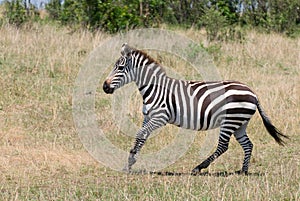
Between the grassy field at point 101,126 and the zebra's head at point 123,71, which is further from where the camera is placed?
the zebra's head at point 123,71

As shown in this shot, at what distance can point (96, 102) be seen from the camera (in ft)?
33.4

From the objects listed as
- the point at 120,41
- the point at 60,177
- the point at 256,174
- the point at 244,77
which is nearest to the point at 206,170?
the point at 256,174

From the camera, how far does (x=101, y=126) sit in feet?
30.1

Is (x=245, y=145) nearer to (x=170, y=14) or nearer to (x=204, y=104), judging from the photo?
(x=204, y=104)

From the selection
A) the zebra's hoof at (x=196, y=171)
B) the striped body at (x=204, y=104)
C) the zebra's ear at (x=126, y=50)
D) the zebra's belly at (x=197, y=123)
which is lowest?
the zebra's hoof at (x=196, y=171)

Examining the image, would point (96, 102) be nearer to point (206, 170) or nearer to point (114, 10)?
point (206, 170)

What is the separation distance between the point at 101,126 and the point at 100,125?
2.1 inches

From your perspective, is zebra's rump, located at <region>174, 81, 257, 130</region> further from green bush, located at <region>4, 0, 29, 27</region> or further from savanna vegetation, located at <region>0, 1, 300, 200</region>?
green bush, located at <region>4, 0, 29, 27</region>

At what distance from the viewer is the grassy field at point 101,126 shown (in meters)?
5.39

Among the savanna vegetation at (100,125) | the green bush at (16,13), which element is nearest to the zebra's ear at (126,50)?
the savanna vegetation at (100,125)

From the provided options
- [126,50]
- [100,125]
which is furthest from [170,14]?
[126,50]

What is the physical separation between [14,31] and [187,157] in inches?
299

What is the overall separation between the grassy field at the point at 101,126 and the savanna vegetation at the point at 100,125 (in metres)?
0.02

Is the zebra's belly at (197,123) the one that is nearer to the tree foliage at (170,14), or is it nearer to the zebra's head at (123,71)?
the zebra's head at (123,71)
